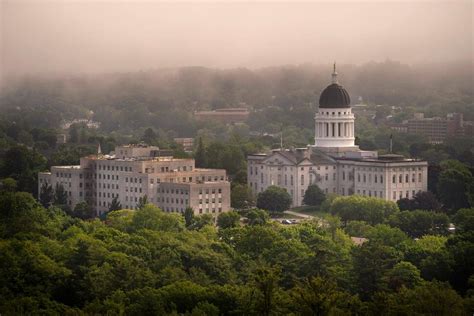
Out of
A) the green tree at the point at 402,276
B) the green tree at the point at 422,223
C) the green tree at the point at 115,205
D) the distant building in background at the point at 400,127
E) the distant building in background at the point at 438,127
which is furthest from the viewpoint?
the distant building in background at the point at 400,127

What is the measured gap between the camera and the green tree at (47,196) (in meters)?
69.9

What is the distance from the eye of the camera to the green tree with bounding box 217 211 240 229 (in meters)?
60.6

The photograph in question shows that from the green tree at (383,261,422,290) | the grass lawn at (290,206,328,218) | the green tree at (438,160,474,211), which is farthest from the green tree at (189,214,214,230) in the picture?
the green tree at (383,261,422,290)

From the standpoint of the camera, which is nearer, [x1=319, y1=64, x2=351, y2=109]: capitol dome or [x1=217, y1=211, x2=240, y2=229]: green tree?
[x1=217, y1=211, x2=240, y2=229]: green tree

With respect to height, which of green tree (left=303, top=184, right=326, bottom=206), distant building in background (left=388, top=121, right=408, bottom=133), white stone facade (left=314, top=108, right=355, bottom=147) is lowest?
distant building in background (left=388, top=121, right=408, bottom=133)

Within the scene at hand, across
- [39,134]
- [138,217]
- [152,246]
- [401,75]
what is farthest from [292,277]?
[401,75]

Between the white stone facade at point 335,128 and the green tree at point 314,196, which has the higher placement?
the white stone facade at point 335,128

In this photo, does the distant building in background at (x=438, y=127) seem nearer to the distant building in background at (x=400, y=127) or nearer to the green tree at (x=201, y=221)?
the distant building in background at (x=400, y=127)

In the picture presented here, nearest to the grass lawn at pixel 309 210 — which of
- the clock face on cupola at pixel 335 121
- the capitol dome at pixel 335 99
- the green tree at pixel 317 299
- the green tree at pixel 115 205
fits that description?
the clock face on cupola at pixel 335 121

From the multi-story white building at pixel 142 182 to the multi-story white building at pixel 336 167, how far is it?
490 centimetres

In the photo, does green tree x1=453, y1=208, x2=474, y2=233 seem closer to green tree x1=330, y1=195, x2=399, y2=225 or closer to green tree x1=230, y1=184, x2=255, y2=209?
green tree x1=330, y1=195, x2=399, y2=225

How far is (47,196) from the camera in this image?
7031 centimetres

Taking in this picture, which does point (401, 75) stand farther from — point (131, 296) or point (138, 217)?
point (131, 296)

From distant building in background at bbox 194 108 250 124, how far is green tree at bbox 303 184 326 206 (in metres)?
53.8
